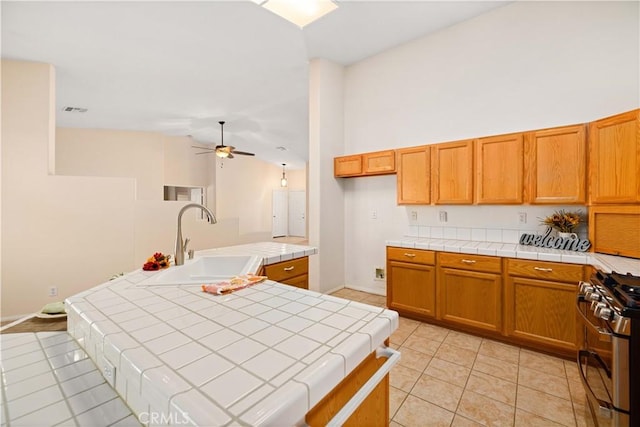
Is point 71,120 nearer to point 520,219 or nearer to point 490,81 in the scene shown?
point 490,81

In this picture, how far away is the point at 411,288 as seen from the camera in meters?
3.01

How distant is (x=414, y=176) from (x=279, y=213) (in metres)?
7.60

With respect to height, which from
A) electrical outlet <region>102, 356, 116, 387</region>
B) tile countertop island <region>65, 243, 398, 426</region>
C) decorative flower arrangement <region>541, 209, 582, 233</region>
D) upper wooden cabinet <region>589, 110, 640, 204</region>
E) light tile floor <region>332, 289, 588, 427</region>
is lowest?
light tile floor <region>332, 289, 588, 427</region>

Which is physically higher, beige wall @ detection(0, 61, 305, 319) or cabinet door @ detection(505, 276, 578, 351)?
beige wall @ detection(0, 61, 305, 319)

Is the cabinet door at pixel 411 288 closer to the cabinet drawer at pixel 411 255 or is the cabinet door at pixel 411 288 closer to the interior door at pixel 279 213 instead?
the cabinet drawer at pixel 411 255

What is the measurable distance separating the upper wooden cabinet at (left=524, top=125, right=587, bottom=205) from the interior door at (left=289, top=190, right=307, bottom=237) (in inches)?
322

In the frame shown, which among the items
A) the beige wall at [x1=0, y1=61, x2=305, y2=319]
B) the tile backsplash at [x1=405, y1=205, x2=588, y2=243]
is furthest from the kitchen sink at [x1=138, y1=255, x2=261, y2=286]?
the beige wall at [x1=0, y1=61, x2=305, y2=319]

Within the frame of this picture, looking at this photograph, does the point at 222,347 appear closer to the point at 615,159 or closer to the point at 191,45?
the point at 615,159

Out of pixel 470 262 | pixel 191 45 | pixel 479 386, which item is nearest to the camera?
pixel 479 386

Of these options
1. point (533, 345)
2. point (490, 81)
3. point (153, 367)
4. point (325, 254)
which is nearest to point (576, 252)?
point (533, 345)

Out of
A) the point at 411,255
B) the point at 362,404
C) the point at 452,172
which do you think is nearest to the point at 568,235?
the point at 452,172

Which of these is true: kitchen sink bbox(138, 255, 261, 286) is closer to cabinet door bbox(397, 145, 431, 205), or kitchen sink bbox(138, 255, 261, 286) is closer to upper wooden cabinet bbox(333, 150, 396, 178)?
cabinet door bbox(397, 145, 431, 205)

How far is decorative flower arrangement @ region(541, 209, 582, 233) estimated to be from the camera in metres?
2.48

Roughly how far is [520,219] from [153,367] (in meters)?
3.31
